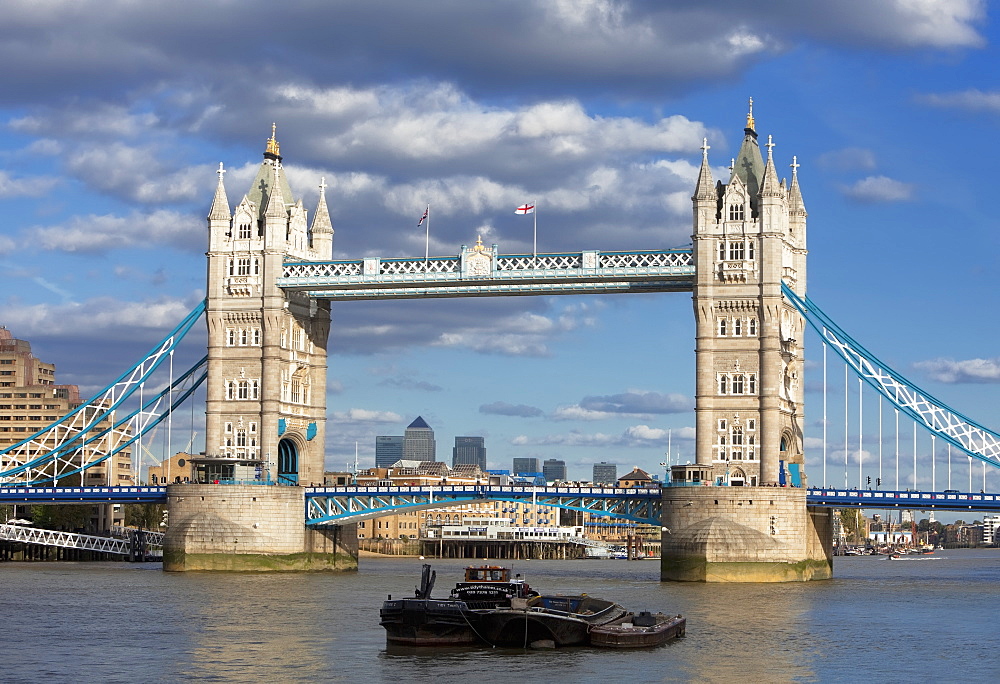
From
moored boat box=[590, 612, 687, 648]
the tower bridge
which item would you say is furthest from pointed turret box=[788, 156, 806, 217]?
moored boat box=[590, 612, 687, 648]

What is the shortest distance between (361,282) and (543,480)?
25.3 metres

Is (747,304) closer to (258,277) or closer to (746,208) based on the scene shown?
(746,208)

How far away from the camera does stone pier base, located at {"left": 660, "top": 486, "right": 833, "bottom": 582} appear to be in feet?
327

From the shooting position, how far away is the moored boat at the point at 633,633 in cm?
6194

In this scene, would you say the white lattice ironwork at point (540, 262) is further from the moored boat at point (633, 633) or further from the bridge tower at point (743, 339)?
the moored boat at point (633, 633)

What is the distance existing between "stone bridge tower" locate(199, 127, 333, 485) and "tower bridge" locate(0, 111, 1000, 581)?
0.12 meters

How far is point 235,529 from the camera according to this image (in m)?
109

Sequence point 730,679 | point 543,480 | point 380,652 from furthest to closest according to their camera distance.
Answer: point 543,480 → point 380,652 → point 730,679

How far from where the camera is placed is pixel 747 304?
10669 centimetres

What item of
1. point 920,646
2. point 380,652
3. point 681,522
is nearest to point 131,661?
point 380,652

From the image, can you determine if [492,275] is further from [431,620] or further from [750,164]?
[431,620]

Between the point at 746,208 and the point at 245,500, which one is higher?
the point at 746,208

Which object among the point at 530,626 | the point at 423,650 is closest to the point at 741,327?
the point at 530,626

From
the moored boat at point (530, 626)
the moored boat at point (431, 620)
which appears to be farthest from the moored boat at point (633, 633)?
the moored boat at point (431, 620)
